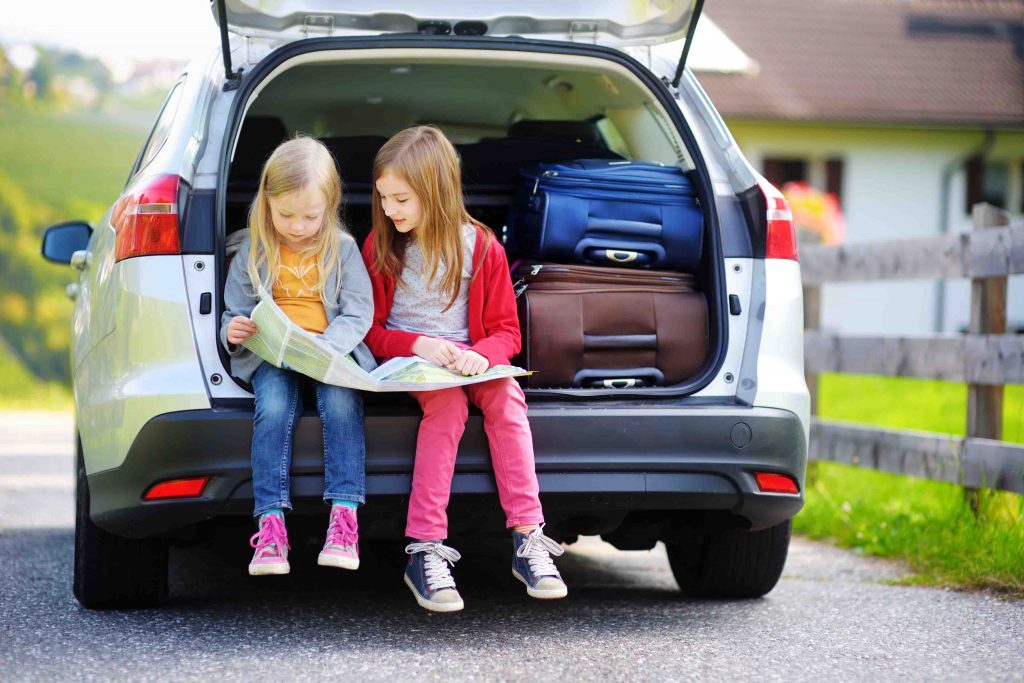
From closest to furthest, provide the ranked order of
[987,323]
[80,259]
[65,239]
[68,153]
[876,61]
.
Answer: [80,259] → [65,239] → [987,323] → [68,153] → [876,61]

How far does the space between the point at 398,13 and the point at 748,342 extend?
4.59ft

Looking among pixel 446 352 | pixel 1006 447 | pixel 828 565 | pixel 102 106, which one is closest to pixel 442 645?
pixel 446 352

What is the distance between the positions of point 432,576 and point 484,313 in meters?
0.71

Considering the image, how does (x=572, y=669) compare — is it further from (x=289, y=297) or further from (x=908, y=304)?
(x=908, y=304)

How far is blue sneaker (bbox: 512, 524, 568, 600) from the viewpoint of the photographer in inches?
128

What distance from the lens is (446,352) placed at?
3326 millimetres

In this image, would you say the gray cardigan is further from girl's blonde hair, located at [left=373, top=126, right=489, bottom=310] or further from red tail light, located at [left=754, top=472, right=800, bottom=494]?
red tail light, located at [left=754, top=472, right=800, bottom=494]

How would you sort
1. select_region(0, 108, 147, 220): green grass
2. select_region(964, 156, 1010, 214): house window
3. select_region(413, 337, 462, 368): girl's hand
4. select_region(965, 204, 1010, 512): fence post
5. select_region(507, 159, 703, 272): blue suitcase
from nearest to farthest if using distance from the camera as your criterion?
select_region(413, 337, 462, 368): girl's hand
select_region(507, 159, 703, 272): blue suitcase
select_region(965, 204, 1010, 512): fence post
select_region(0, 108, 147, 220): green grass
select_region(964, 156, 1010, 214): house window

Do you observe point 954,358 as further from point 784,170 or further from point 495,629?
point 784,170

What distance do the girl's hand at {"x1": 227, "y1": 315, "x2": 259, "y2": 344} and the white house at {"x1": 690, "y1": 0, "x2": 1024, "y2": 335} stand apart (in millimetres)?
18649

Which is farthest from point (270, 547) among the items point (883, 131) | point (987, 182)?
point (987, 182)

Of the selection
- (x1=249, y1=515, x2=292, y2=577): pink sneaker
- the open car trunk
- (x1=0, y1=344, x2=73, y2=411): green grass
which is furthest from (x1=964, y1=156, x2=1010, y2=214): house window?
(x1=249, y1=515, x2=292, y2=577): pink sneaker

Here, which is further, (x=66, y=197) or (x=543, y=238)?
(x=66, y=197)

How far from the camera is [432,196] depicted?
345 centimetres
